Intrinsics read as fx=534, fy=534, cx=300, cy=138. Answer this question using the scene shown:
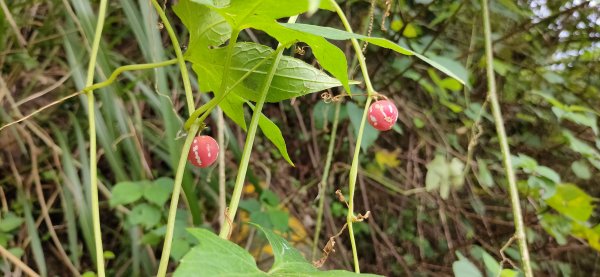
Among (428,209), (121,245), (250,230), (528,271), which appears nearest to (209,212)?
(250,230)

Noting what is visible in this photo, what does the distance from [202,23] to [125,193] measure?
2.36 feet

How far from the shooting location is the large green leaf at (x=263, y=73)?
0.43 m

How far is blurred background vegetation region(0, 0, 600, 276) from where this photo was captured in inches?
43.2

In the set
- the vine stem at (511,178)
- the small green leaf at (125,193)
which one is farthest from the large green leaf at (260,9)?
the small green leaf at (125,193)

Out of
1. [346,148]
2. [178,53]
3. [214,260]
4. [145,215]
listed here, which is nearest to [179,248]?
[145,215]

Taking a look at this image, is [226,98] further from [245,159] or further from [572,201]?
[572,201]

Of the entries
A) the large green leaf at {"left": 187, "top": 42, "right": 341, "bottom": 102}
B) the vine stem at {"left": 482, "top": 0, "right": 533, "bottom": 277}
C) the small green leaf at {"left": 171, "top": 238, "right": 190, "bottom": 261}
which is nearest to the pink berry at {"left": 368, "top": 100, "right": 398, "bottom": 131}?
the large green leaf at {"left": 187, "top": 42, "right": 341, "bottom": 102}

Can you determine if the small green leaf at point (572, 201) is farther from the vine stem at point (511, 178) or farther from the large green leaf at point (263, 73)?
the large green leaf at point (263, 73)

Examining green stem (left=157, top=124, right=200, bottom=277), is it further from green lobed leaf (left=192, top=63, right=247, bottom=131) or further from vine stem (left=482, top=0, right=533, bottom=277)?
vine stem (left=482, top=0, right=533, bottom=277)

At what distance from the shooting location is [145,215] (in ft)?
3.59

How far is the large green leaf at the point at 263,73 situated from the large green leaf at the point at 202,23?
0.04 feet

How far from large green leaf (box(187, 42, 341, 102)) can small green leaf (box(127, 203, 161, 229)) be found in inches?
27.4

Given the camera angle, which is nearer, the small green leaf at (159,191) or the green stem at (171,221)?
the green stem at (171,221)

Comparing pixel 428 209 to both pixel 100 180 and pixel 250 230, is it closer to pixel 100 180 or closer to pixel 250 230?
pixel 250 230
